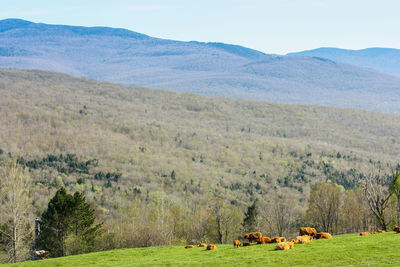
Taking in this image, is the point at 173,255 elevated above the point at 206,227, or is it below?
above

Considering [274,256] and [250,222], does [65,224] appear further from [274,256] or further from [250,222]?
[274,256]

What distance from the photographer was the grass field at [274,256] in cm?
2409

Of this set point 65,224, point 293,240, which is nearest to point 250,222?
point 65,224

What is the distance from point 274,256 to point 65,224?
32.4 metres

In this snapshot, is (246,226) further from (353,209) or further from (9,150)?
(9,150)

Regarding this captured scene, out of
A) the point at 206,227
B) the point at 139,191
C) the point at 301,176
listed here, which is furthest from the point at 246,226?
the point at 301,176

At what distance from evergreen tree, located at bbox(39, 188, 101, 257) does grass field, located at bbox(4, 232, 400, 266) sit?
16.4 meters

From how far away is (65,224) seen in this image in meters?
52.0

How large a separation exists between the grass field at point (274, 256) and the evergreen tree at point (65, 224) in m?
16.4

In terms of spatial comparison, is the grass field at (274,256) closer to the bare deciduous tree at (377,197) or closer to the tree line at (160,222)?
the bare deciduous tree at (377,197)

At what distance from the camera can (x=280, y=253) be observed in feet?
90.5

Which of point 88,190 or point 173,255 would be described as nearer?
point 173,255

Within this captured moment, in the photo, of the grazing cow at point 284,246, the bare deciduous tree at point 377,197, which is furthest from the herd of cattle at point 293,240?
the bare deciduous tree at point 377,197

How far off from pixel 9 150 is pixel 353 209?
147638mm
